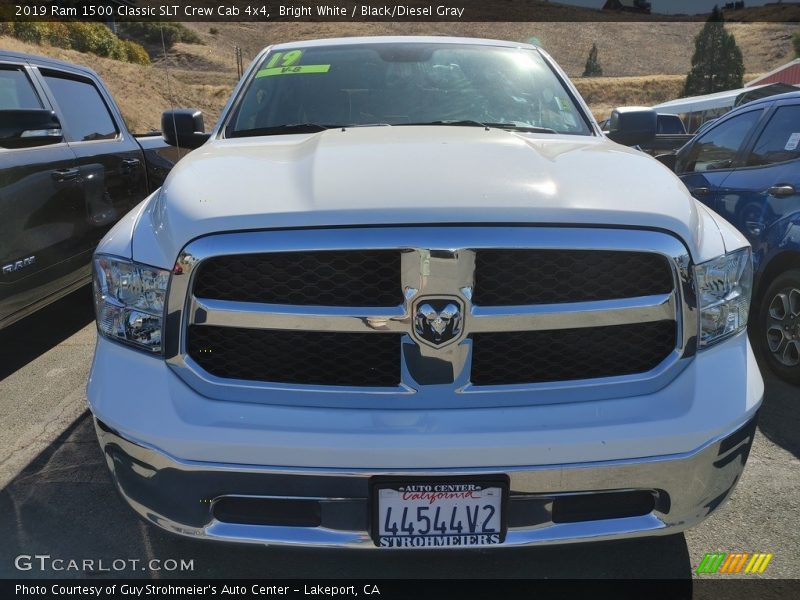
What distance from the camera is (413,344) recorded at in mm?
1827

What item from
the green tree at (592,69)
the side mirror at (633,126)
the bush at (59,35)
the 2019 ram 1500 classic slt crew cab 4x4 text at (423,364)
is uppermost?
the side mirror at (633,126)

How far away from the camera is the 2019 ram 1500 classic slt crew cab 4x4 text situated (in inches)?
69.8

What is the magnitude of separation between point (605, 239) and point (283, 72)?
2.21m

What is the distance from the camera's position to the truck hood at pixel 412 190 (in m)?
1.82

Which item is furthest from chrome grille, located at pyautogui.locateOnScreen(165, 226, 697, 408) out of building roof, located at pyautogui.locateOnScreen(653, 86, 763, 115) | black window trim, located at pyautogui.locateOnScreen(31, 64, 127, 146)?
building roof, located at pyautogui.locateOnScreen(653, 86, 763, 115)

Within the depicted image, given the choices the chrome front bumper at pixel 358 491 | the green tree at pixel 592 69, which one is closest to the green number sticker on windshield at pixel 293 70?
the chrome front bumper at pixel 358 491

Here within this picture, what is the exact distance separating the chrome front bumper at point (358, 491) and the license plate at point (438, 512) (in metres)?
0.03

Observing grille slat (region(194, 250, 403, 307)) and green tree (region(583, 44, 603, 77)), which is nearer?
grille slat (region(194, 250, 403, 307))

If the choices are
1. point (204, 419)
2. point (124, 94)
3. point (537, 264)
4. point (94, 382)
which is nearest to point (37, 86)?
point (94, 382)

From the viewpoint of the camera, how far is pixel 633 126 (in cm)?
347

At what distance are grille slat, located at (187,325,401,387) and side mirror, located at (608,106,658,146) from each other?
7.13ft

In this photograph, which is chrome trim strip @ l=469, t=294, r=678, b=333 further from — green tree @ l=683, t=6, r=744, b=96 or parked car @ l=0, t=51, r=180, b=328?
green tree @ l=683, t=6, r=744, b=96

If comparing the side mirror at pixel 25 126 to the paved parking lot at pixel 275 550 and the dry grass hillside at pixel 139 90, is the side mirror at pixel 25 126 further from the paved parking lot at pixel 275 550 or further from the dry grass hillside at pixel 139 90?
the dry grass hillside at pixel 139 90

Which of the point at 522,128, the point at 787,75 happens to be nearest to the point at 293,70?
the point at 522,128
